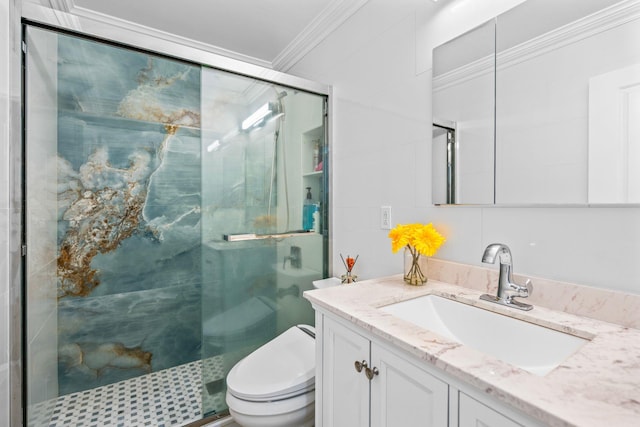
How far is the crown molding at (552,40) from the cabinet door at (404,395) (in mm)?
978

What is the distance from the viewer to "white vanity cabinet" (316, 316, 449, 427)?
0.65 meters

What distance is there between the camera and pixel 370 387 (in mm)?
795

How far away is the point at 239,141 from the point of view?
1632 millimetres

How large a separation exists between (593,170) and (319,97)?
1.40 metres

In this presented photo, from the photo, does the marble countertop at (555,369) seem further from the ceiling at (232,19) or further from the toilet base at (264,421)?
the ceiling at (232,19)

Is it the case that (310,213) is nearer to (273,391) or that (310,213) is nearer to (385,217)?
(385,217)

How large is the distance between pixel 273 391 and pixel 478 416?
0.80 meters

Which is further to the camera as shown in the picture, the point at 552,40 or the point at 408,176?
the point at 408,176

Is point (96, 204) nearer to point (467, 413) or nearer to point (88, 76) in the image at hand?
point (88, 76)

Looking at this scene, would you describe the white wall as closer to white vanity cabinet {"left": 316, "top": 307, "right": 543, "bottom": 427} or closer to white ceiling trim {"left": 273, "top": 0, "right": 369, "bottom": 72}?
white ceiling trim {"left": 273, "top": 0, "right": 369, "bottom": 72}

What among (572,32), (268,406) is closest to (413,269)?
(268,406)

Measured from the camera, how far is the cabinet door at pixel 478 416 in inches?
20.4

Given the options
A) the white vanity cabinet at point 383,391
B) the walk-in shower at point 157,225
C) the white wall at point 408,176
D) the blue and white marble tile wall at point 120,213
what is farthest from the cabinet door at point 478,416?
the blue and white marble tile wall at point 120,213

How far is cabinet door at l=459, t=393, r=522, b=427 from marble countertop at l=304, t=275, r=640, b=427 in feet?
0.15
